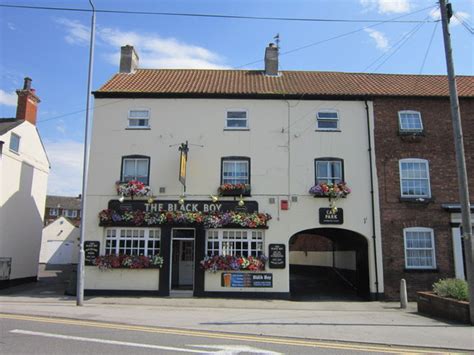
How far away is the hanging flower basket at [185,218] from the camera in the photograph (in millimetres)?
17547

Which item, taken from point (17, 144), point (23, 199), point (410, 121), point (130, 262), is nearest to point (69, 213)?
point (23, 199)

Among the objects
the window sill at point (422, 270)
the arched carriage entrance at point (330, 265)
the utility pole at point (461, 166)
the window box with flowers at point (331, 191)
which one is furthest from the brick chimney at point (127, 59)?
the window sill at point (422, 270)

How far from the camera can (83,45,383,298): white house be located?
1752 centimetres

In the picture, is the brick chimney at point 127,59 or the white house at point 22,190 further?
the brick chimney at point 127,59

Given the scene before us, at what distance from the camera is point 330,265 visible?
83.9 ft

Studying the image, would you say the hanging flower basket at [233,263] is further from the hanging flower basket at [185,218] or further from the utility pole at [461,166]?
the utility pole at [461,166]

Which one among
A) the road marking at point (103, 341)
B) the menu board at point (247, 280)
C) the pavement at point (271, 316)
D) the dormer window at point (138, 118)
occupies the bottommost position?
the pavement at point (271, 316)

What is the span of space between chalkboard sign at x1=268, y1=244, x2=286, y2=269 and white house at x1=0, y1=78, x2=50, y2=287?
12.5m

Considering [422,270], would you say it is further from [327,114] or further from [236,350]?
[236,350]

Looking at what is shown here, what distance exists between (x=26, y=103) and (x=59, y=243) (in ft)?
72.2

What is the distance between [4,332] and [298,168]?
12.5 metres

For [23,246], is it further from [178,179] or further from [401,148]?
[401,148]

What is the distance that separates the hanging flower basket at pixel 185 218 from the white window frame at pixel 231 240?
1.40 ft

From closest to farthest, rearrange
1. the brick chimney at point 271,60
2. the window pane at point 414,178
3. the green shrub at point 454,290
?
1. the green shrub at point 454,290
2. the window pane at point 414,178
3. the brick chimney at point 271,60
